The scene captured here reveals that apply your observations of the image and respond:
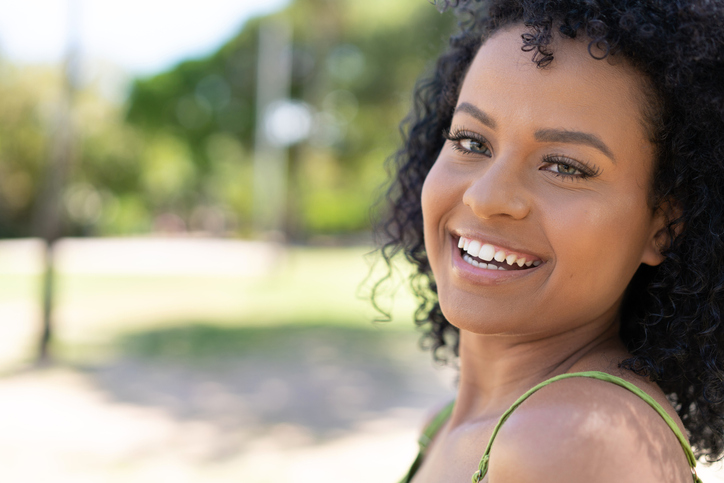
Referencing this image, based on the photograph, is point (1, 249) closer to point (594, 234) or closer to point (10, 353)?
point (10, 353)

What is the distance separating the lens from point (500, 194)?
122 cm

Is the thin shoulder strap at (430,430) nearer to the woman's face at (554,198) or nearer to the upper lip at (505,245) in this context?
the woman's face at (554,198)

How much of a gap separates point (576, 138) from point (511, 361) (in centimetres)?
52

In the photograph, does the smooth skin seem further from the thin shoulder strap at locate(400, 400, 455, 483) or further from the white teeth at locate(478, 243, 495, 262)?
the thin shoulder strap at locate(400, 400, 455, 483)

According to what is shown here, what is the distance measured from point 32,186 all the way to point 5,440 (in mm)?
27961

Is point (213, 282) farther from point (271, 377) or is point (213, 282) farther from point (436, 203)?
point (436, 203)

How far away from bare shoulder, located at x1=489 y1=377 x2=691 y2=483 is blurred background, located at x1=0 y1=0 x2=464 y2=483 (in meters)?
0.97

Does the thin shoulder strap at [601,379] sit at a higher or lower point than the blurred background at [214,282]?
higher

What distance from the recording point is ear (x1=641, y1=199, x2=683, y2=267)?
131 centimetres

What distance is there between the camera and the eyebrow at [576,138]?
122cm

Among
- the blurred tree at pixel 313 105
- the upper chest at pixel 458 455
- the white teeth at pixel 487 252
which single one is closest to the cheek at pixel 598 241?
the white teeth at pixel 487 252

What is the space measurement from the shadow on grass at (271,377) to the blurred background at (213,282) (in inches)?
1.5

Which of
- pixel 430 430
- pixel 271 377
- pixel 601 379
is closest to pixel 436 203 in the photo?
pixel 601 379

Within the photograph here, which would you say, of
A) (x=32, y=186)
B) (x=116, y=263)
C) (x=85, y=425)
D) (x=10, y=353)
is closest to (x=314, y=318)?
(x=10, y=353)
